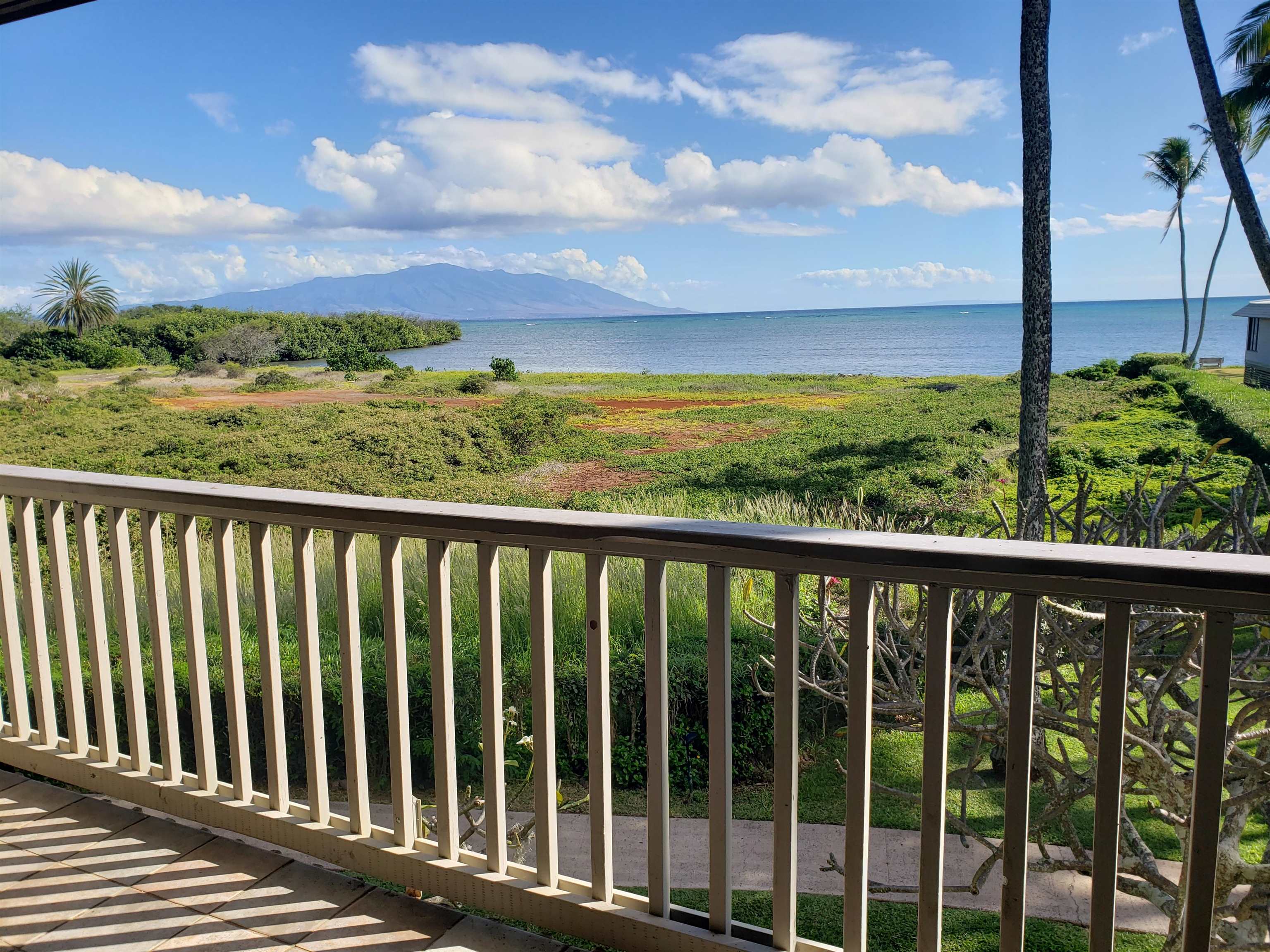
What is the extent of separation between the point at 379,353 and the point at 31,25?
181 inches

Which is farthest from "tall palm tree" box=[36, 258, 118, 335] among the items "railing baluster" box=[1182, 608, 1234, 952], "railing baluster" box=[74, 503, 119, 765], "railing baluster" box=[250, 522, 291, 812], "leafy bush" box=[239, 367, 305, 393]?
"railing baluster" box=[1182, 608, 1234, 952]

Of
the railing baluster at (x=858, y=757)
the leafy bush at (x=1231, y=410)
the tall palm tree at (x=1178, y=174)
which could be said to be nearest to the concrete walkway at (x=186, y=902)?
the railing baluster at (x=858, y=757)

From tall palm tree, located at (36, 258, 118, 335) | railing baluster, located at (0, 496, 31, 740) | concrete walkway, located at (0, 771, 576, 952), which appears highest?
tall palm tree, located at (36, 258, 118, 335)

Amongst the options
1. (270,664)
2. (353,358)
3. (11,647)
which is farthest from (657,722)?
(353,358)

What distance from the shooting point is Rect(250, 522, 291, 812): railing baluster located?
1797mm

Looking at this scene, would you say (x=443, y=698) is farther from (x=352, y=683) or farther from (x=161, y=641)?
(x=161, y=641)

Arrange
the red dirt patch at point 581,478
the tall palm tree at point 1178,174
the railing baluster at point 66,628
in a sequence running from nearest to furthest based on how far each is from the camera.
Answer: the railing baluster at point 66,628, the tall palm tree at point 1178,174, the red dirt patch at point 581,478

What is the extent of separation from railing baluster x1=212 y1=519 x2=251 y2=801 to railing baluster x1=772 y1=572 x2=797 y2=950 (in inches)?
44.1

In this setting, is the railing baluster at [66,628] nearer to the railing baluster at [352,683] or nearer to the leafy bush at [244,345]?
the railing baluster at [352,683]

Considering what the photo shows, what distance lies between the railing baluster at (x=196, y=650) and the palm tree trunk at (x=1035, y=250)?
167 inches

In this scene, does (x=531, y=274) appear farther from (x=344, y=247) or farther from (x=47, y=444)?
(x=47, y=444)

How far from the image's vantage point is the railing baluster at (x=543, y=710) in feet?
5.06

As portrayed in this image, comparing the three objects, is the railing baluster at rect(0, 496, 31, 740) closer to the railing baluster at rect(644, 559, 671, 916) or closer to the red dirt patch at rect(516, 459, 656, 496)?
the railing baluster at rect(644, 559, 671, 916)

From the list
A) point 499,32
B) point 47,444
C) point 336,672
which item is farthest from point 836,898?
point 499,32
